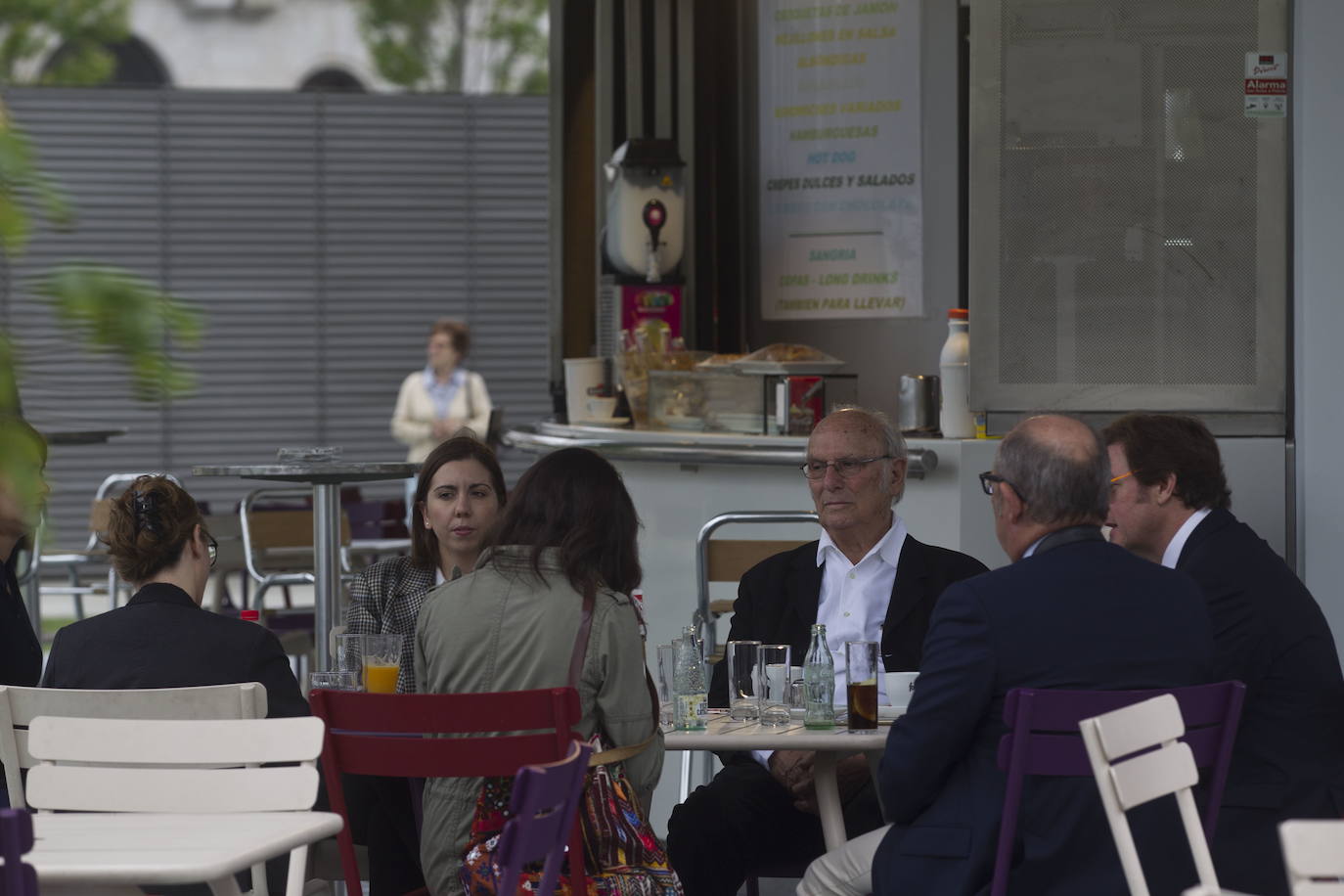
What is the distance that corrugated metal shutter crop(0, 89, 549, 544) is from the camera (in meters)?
11.8

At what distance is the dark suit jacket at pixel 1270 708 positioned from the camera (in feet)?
10.4

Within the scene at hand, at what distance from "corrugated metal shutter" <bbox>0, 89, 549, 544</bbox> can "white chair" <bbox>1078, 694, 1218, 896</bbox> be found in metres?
9.68

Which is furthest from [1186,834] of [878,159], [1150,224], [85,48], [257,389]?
[257,389]

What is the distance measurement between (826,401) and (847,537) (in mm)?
1965

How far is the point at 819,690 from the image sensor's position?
3.27 m

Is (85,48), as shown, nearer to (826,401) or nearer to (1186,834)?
(1186,834)

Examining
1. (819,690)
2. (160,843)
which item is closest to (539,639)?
(819,690)

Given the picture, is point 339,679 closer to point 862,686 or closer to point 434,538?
point 434,538

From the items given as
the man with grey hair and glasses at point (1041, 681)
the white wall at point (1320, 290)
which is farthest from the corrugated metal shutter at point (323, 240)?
the man with grey hair and glasses at point (1041, 681)

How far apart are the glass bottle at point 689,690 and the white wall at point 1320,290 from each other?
2.34 meters

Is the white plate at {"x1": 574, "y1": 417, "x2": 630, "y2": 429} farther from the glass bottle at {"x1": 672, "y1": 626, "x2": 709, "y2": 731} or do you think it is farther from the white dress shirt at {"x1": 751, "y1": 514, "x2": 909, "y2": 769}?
the glass bottle at {"x1": 672, "y1": 626, "x2": 709, "y2": 731}

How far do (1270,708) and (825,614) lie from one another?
1.07 meters

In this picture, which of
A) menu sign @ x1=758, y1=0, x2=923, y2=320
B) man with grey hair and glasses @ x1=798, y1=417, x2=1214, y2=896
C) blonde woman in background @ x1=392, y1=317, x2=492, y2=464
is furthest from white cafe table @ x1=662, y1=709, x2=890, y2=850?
blonde woman in background @ x1=392, y1=317, x2=492, y2=464

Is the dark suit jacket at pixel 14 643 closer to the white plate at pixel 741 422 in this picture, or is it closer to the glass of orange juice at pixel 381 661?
the glass of orange juice at pixel 381 661
